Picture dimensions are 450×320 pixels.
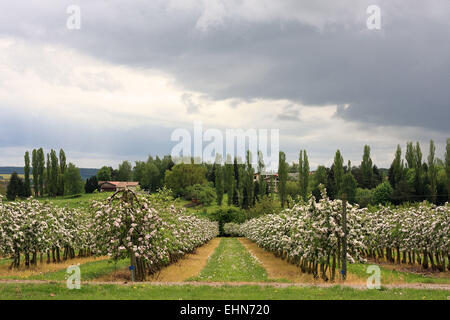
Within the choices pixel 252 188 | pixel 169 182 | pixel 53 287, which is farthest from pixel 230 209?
pixel 53 287

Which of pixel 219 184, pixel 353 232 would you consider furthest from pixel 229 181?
pixel 353 232

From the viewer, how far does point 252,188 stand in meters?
106

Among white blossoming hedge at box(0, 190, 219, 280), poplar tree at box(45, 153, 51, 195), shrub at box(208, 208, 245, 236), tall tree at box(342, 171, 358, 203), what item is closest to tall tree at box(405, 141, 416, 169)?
tall tree at box(342, 171, 358, 203)

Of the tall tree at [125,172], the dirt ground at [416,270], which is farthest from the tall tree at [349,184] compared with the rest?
the tall tree at [125,172]

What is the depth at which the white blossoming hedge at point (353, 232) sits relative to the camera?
816 inches

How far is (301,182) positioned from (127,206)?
80.3 m

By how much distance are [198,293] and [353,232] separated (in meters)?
10.1

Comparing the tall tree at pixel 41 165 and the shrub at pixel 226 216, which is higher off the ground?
the tall tree at pixel 41 165

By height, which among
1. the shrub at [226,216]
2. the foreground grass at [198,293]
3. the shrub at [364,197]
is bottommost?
the shrub at [226,216]

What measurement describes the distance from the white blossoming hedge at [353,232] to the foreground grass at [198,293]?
18.8 ft

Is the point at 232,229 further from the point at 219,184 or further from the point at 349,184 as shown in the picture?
the point at 349,184

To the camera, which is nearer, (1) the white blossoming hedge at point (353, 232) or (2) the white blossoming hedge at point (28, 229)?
(1) the white blossoming hedge at point (353, 232)

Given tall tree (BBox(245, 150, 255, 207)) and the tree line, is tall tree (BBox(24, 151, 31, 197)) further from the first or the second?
tall tree (BBox(245, 150, 255, 207))

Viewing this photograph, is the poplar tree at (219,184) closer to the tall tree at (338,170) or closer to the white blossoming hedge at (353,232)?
the tall tree at (338,170)
